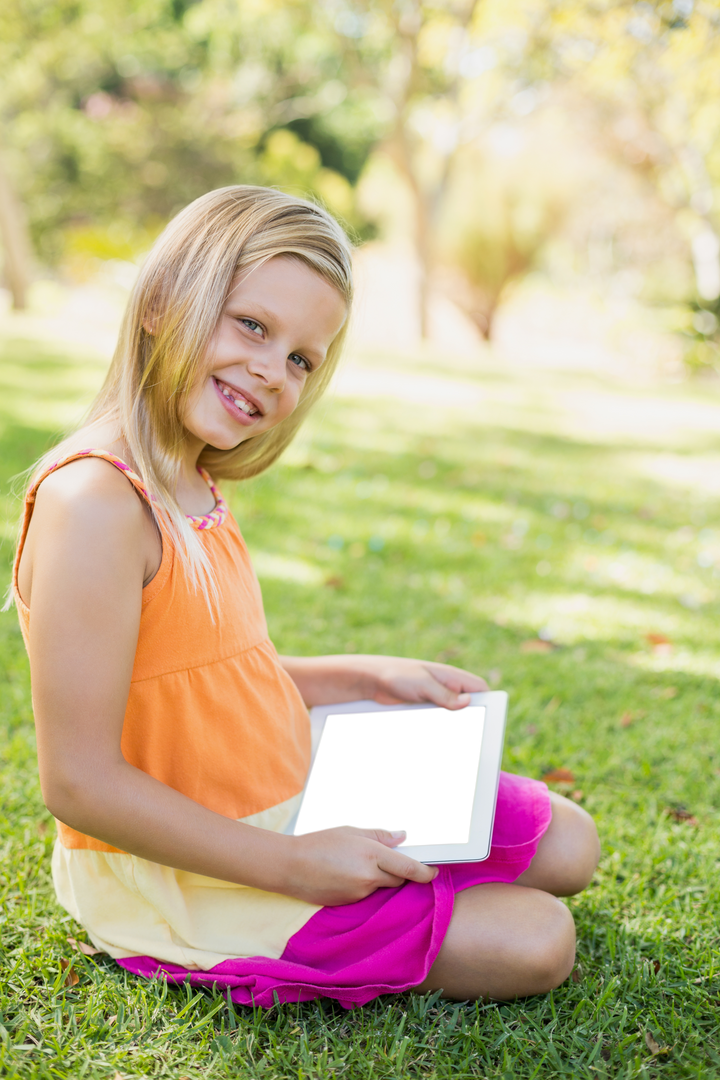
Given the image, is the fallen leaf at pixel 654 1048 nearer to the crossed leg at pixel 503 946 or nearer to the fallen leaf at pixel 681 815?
the crossed leg at pixel 503 946

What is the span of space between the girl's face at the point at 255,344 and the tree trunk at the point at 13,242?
426 inches

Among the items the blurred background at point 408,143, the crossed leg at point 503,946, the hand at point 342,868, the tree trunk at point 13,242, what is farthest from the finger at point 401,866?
the tree trunk at point 13,242

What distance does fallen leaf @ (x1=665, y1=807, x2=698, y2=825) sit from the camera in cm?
214

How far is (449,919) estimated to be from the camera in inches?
56.5

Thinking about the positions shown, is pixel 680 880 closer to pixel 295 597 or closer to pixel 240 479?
pixel 240 479

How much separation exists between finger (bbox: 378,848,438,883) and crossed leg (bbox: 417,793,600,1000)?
115mm

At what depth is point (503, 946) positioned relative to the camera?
56.9 inches

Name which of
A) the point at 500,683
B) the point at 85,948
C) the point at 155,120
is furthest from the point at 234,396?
the point at 155,120

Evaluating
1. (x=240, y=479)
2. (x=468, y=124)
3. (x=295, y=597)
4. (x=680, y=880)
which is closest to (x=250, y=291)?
(x=240, y=479)

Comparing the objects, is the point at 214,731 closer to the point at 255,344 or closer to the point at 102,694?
the point at 102,694

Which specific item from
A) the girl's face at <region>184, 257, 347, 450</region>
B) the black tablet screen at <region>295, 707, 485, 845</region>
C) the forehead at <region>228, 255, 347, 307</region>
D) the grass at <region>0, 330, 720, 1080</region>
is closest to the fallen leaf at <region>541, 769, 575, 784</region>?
the grass at <region>0, 330, 720, 1080</region>

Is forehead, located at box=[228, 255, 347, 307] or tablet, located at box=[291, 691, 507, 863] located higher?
forehead, located at box=[228, 255, 347, 307]

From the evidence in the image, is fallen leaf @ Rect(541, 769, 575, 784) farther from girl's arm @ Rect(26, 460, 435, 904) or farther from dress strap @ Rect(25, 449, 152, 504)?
dress strap @ Rect(25, 449, 152, 504)

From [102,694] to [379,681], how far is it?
0.76 meters
